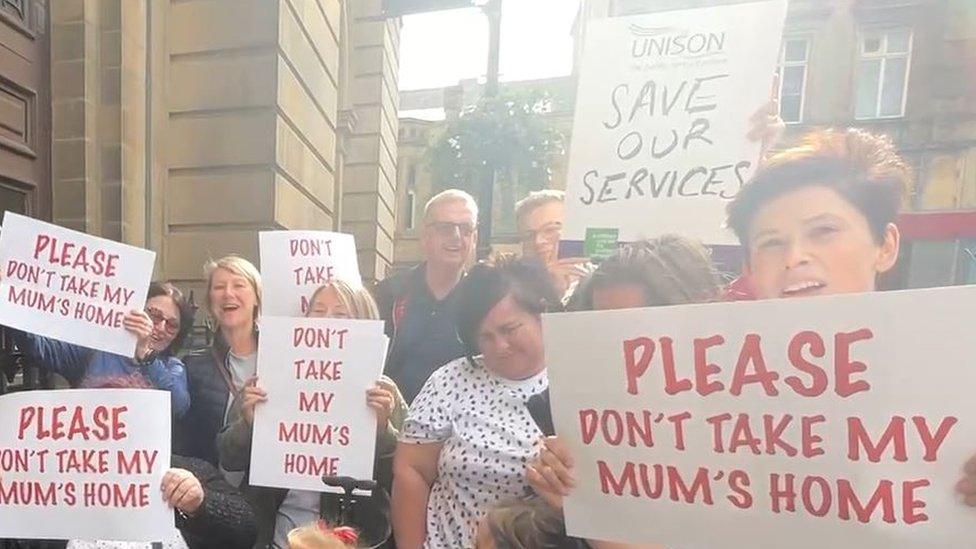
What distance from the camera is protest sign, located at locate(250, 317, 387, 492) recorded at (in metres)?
1.72

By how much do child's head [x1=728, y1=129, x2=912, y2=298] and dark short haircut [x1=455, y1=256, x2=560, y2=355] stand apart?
0.53 m

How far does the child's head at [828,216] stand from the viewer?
108 centimetres

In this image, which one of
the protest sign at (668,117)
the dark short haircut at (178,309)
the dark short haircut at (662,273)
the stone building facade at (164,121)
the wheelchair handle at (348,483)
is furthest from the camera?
the stone building facade at (164,121)

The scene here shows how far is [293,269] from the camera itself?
78.8 inches

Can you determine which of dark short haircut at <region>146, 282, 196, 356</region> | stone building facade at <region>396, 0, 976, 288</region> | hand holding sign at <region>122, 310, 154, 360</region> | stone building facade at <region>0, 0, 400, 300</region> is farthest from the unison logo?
stone building facade at <region>0, 0, 400, 300</region>

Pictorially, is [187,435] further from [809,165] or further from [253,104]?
[253,104]

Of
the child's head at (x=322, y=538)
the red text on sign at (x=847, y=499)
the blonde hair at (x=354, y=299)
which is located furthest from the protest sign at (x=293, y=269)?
the red text on sign at (x=847, y=499)

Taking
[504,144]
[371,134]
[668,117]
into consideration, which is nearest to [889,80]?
[504,144]

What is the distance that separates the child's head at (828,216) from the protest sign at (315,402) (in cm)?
103

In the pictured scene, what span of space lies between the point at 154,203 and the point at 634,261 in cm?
355

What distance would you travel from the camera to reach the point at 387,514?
1.82 metres

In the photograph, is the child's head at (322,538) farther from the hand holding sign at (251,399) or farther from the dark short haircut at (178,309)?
the dark short haircut at (178,309)

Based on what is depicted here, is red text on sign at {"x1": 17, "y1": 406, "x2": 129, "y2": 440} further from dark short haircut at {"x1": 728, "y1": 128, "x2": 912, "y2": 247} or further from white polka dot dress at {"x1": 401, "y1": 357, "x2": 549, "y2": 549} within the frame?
dark short haircut at {"x1": 728, "y1": 128, "x2": 912, "y2": 247}

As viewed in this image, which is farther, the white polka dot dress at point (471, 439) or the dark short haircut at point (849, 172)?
the white polka dot dress at point (471, 439)
